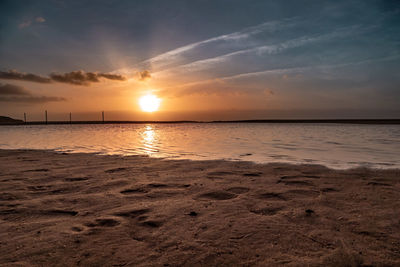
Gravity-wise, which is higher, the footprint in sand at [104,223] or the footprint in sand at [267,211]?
the footprint in sand at [104,223]

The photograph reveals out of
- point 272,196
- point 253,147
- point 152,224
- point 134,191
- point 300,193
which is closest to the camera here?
point 152,224

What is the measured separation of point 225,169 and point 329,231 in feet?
11.6

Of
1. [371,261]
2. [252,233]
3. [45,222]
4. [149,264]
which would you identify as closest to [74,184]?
[45,222]

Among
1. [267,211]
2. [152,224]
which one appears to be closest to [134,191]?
[152,224]

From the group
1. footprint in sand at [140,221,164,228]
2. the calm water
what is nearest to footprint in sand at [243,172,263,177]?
the calm water

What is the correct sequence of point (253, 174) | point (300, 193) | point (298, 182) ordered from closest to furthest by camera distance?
point (300, 193) → point (298, 182) → point (253, 174)

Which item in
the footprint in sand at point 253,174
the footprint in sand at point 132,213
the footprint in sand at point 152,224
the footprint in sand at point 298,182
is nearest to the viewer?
the footprint in sand at point 152,224

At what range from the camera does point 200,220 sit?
2.92 m

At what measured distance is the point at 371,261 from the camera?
205 cm

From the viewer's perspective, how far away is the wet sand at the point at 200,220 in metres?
2.16

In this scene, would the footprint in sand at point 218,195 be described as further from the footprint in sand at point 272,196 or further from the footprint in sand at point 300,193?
the footprint in sand at point 300,193

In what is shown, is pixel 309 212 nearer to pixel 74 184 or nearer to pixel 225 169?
pixel 225 169

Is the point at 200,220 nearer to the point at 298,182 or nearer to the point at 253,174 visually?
the point at 298,182

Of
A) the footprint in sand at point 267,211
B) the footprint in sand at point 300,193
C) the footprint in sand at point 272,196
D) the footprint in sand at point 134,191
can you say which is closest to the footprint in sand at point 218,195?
the footprint in sand at point 272,196
